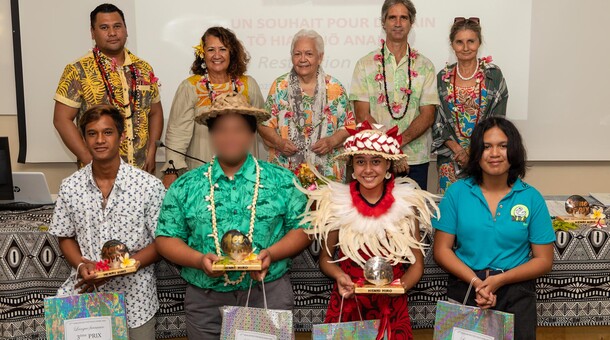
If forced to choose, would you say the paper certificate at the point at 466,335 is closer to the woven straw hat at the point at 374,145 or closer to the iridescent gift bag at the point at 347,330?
the iridescent gift bag at the point at 347,330

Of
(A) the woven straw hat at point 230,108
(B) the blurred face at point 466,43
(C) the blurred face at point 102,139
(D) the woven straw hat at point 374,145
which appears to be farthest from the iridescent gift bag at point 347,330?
(B) the blurred face at point 466,43

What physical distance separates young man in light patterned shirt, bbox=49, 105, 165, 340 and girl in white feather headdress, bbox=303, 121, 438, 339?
28.2 inches

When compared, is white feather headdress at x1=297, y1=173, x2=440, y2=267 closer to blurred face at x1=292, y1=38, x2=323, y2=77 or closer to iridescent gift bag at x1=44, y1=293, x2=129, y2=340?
iridescent gift bag at x1=44, y1=293, x2=129, y2=340

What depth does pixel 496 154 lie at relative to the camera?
271 centimetres

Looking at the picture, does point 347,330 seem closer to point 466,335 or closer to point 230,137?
point 466,335

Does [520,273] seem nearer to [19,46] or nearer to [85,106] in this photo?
[85,106]

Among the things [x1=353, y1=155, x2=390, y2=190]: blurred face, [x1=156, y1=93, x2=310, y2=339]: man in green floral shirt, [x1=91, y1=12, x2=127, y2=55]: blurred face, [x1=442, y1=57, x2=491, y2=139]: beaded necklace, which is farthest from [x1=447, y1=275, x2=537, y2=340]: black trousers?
[x1=91, y1=12, x2=127, y2=55]: blurred face

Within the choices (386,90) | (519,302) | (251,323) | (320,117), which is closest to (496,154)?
(519,302)

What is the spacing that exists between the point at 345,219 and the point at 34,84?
3.64 meters

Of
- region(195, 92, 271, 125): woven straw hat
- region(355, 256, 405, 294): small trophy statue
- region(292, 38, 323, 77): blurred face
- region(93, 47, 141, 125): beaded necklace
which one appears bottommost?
region(355, 256, 405, 294): small trophy statue

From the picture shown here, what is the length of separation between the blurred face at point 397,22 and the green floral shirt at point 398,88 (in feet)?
0.47

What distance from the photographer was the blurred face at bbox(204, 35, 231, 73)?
4.03 metres

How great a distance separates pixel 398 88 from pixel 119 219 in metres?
2.32

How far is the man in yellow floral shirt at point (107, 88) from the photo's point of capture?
3988 millimetres
